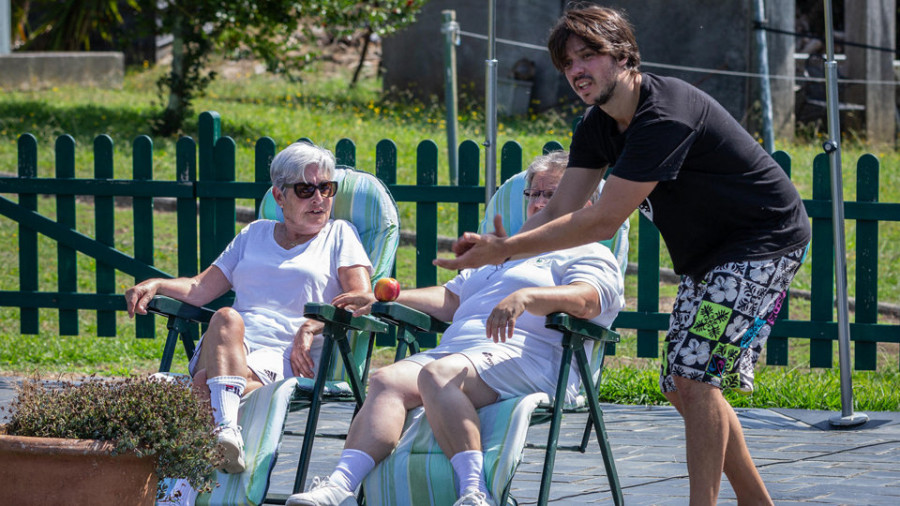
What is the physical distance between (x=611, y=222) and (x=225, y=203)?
11.6 ft

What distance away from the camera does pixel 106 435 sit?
2969 mm

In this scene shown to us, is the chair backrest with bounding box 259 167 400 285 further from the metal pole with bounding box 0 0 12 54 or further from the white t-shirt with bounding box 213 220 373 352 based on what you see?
the metal pole with bounding box 0 0 12 54

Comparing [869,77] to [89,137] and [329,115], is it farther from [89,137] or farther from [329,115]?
[89,137]

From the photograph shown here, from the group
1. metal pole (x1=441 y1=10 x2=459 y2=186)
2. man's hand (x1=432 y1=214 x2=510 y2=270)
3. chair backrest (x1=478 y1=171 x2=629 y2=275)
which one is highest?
metal pole (x1=441 y1=10 x2=459 y2=186)

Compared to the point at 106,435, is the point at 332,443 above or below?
→ below

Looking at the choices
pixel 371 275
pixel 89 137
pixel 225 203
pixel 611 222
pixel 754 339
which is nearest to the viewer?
pixel 611 222

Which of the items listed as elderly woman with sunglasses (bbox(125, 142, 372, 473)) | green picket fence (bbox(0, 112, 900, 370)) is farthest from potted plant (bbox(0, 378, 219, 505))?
green picket fence (bbox(0, 112, 900, 370))

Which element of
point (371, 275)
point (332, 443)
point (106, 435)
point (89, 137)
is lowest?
point (332, 443)

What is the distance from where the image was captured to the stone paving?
13.1 ft

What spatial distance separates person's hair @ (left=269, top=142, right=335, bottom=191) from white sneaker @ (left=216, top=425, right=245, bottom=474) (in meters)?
1.06

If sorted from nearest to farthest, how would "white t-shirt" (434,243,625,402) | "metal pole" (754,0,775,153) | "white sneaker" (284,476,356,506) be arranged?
"white sneaker" (284,476,356,506), "white t-shirt" (434,243,625,402), "metal pole" (754,0,775,153)

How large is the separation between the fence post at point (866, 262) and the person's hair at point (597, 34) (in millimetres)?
2781

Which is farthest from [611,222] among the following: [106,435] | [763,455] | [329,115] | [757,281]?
[329,115]

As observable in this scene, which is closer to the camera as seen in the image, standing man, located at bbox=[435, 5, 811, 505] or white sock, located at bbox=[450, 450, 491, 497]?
standing man, located at bbox=[435, 5, 811, 505]
